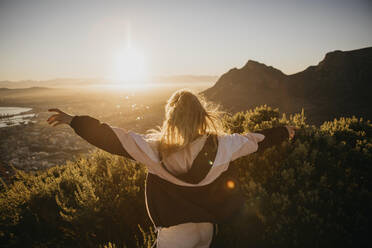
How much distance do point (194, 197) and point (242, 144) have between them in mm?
842

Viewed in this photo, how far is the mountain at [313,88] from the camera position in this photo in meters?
50.8

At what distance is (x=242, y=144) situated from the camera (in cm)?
235

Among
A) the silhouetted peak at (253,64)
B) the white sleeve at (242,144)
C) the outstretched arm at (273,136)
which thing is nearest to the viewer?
the white sleeve at (242,144)

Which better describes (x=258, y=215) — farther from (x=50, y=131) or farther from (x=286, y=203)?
(x=50, y=131)

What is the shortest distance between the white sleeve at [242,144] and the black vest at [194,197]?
254mm

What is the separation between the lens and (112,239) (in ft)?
12.6

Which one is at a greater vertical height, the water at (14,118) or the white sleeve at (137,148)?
the white sleeve at (137,148)

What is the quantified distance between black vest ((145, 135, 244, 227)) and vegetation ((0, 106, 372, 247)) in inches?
40.2

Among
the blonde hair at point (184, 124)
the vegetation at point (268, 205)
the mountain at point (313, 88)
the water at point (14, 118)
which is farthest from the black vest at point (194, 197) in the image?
the water at point (14, 118)

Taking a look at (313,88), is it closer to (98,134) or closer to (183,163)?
(183,163)

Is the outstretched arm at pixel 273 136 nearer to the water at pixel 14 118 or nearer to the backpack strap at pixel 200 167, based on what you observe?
the backpack strap at pixel 200 167

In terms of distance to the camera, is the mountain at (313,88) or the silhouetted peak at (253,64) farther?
the silhouetted peak at (253,64)

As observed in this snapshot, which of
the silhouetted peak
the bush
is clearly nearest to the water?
the bush

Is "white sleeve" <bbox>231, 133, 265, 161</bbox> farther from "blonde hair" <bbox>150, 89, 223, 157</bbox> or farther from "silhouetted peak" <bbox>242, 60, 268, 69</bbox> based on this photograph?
"silhouetted peak" <bbox>242, 60, 268, 69</bbox>
